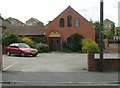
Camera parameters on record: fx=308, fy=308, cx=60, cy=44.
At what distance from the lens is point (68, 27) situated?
53.7m

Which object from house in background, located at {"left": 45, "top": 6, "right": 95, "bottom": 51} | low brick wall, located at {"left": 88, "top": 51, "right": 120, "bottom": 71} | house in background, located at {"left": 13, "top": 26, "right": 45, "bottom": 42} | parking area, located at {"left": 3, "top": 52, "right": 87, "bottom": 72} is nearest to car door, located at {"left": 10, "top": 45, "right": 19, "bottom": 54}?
parking area, located at {"left": 3, "top": 52, "right": 87, "bottom": 72}

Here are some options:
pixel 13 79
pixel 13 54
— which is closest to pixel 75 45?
pixel 13 54

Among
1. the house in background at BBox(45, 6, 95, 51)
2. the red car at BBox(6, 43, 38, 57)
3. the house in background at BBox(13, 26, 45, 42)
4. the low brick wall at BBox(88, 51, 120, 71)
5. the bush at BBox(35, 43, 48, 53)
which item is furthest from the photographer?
the house in background at BBox(13, 26, 45, 42)

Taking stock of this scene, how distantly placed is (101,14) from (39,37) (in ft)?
131

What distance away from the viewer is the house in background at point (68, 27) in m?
53.5

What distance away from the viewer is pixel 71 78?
1467 cm

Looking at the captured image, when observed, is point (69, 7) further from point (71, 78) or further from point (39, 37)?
point (71, 78)

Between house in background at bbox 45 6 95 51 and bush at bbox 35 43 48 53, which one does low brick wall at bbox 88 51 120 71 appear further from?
house in background at bbox 45 6 95 51

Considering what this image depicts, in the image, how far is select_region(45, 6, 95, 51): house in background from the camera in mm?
53500

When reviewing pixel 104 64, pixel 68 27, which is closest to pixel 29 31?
pixel 68 27

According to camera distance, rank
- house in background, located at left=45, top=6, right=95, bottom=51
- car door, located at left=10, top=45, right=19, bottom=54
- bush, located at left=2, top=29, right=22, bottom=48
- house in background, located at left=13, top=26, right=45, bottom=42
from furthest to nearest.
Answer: house in background, located at left=13, top=26, right=45, bottom=42, house in background, located at left=45, top=6, right=95, bottom=51, bush, located at left=2, top=29, right=22, bottom=48, car door, located at left=10, top=45, right=19, bottom=54

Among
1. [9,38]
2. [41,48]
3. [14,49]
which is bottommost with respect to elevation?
[41,48]

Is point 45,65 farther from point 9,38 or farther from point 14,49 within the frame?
point 9,38

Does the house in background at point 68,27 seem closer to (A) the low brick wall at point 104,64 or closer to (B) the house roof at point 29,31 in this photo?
(B) the house roof at point 29,31
